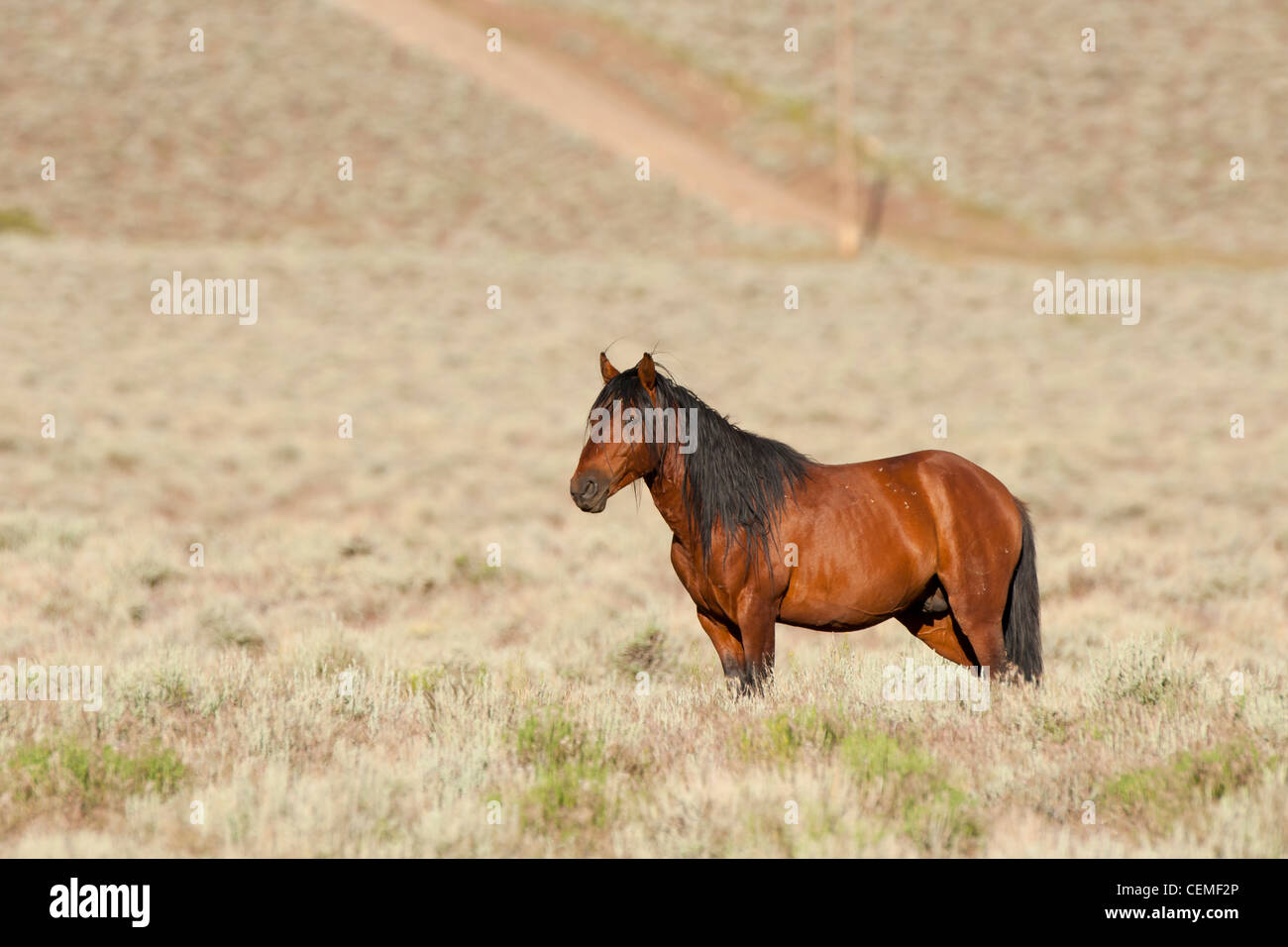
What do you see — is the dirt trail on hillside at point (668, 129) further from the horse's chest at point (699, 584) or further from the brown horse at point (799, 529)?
the horse's chest at point (699, 584)

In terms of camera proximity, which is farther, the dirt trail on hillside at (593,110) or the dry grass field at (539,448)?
the dirt trail on hillside at (593,110)

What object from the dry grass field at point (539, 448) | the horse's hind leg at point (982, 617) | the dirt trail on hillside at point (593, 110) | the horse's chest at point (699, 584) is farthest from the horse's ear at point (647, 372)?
the dirt trail on hillside at point (593, 110)

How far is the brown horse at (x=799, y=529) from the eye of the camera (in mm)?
5910

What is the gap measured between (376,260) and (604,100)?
60.2ft

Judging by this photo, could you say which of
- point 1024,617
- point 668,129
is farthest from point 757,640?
point 668,129

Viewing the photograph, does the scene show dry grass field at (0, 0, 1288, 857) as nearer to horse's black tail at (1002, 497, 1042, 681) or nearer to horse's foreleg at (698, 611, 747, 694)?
horse's foreleg at (698, 611, 747, 694)

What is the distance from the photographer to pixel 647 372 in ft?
18.7

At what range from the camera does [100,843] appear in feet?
14.3

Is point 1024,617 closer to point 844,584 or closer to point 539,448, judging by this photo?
point 844,584

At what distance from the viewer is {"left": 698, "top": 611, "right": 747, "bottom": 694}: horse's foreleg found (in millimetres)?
6199

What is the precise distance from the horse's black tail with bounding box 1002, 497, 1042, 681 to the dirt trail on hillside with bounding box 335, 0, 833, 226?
35.0 m

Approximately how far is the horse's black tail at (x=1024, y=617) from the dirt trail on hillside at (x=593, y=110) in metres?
35.0

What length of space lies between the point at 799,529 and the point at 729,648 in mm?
745

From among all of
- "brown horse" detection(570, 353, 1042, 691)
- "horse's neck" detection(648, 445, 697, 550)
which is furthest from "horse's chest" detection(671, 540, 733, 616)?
"horse's neck" detection(648, 445, 697, 550)
